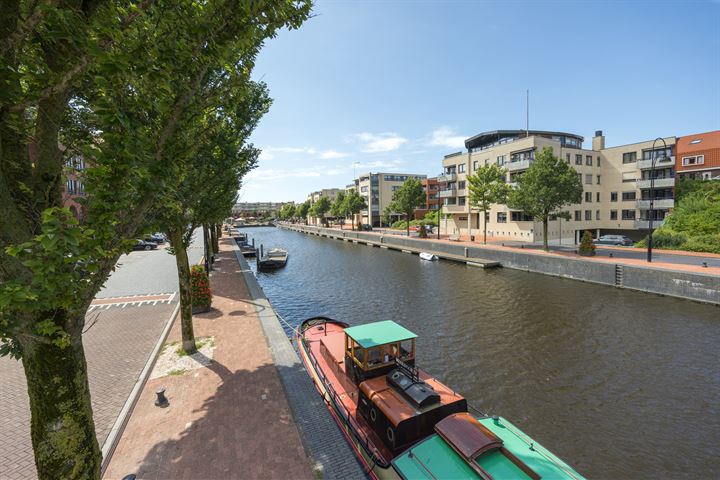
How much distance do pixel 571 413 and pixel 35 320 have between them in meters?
14.3

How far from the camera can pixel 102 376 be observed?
11312mm

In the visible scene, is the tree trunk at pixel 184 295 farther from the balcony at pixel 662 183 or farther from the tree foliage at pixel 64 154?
Result: the balcony at pixel 662 183

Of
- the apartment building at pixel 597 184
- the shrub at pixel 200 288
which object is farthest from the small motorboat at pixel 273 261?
the apartment building at pixel 597 184

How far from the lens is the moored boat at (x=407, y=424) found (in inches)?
267

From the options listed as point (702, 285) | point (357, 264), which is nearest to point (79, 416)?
point (702, 285)

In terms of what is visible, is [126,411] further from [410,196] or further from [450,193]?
[450,193]

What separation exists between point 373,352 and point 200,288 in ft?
40.4

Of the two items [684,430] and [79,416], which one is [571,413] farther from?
[79,416]

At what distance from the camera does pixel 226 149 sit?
1289 cm

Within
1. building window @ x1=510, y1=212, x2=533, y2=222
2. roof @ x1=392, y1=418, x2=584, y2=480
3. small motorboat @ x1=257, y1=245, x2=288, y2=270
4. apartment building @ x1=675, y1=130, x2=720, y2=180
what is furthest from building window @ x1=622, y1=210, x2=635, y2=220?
roof @ x1=392, y1=418, x2=584, y2=480

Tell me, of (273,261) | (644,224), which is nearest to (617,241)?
(644,224)

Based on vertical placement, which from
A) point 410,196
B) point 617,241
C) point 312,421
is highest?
point 410,196

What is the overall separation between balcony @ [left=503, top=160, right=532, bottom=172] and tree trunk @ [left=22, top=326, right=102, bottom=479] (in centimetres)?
5090

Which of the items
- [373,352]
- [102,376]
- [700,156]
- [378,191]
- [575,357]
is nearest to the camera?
[373,352]
